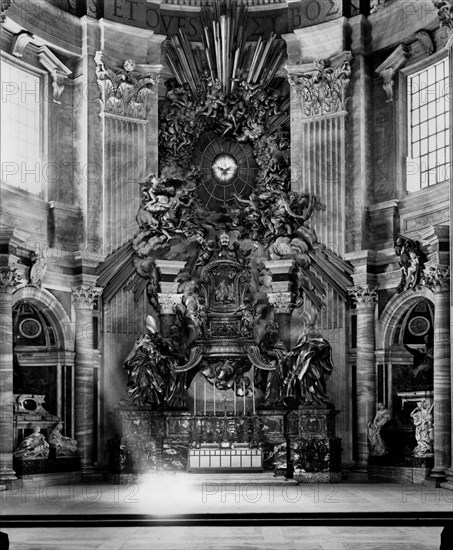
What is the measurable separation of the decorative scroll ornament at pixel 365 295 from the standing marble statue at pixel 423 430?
3.35m

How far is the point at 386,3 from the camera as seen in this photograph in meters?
29.8

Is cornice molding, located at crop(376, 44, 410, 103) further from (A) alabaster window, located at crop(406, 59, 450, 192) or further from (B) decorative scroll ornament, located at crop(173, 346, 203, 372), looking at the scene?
(B) decorative scroll ornament, located at crop(173, 346, 203, 372)

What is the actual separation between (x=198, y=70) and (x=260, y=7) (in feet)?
8.11

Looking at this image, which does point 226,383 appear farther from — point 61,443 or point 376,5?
point 376,5

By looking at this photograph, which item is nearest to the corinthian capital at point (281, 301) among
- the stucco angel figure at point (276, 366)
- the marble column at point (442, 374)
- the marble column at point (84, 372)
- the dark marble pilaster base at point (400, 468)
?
the stucco angel figure at point (276, 366)

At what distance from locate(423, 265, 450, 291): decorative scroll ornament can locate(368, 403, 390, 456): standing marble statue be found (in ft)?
12.3

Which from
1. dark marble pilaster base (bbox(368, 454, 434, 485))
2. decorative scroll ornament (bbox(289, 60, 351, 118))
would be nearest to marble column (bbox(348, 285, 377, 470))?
dark marble pilaster base (bbox(368, 454, 434, 485))

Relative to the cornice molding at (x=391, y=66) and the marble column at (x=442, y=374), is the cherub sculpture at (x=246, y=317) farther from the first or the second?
the cornice molding at (x=391, y=66)

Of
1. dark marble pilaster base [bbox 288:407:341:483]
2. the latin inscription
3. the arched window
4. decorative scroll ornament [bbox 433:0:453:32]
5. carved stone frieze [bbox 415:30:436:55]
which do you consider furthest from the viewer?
the latin inscription

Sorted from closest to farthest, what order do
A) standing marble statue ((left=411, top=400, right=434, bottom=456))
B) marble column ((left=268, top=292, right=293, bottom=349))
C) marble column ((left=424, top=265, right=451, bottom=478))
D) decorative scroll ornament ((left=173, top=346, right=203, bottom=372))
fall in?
marble column ((left=424, top=265, right=451, bottom=478))
standing marble statue ((left=411, top=400, right=434, bottom=456))
decorative scroll ornament ((left=173, top=346, right=203, bottom=372))
marble column ((left=268, top=292, right=293, bottom=349))

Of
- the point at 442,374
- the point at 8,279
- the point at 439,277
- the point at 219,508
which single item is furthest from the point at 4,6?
the point at 442,374

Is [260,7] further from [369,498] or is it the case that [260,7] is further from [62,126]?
[369,498]

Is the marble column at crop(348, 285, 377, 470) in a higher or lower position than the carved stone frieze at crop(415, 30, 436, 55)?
lower

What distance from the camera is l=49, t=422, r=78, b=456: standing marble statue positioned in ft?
92.3
